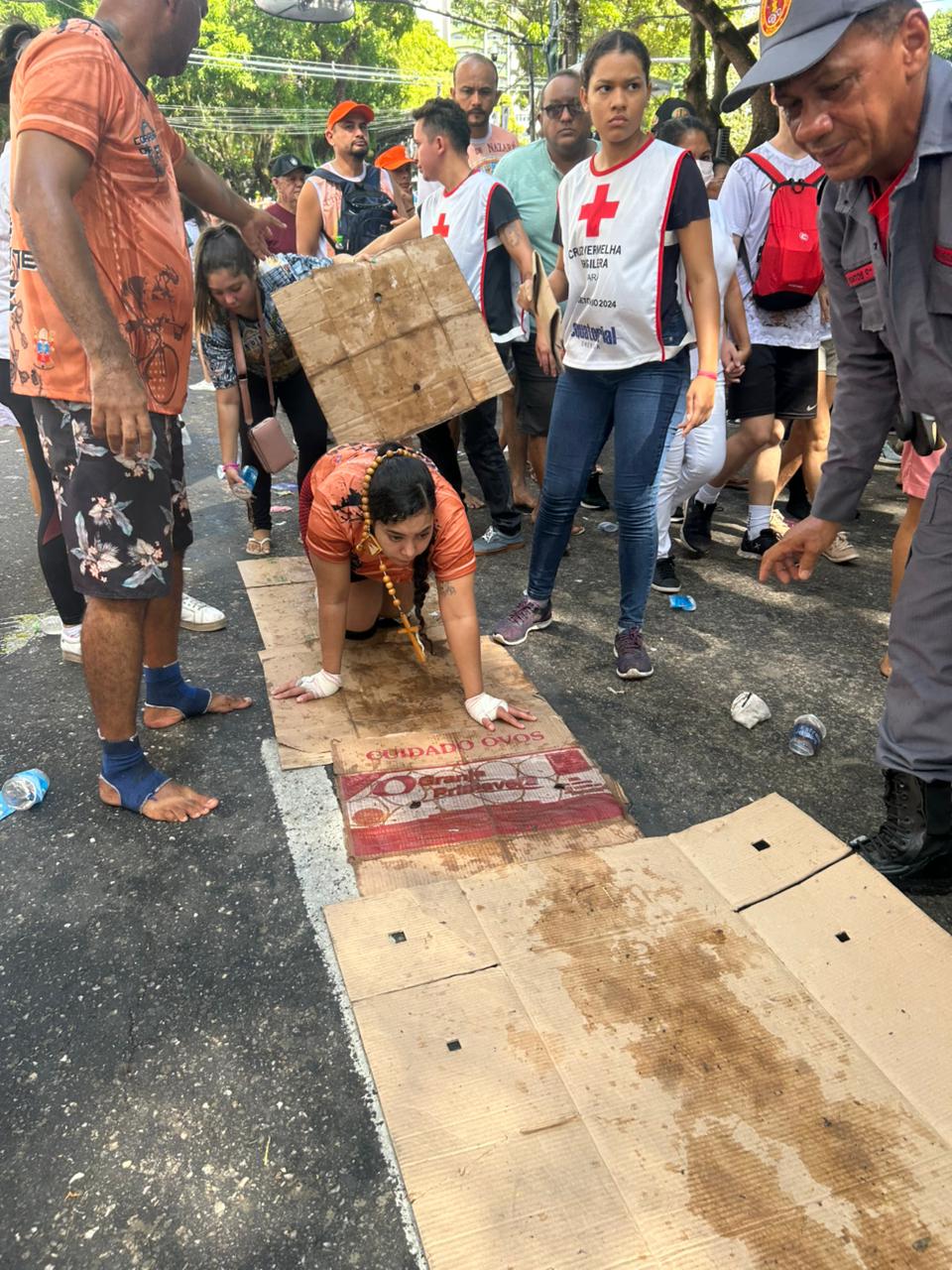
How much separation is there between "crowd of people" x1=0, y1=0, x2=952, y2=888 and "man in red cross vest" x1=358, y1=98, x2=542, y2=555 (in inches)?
0.6

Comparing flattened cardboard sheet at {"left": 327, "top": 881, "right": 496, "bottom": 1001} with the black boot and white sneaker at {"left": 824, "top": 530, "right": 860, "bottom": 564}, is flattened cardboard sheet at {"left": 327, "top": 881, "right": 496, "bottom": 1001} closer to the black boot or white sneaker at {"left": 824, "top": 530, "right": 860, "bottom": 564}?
the black boot

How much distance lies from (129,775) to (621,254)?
2084mm

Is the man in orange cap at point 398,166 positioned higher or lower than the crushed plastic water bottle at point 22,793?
higher

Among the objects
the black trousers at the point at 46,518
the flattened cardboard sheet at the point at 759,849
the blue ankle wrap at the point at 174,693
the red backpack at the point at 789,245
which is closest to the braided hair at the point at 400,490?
the blue ankle wrap at the point at 174,693

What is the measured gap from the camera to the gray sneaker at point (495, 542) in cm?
405

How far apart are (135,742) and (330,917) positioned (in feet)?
2.63

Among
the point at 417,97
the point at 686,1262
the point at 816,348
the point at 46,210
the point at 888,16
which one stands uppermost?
the point at 417,97

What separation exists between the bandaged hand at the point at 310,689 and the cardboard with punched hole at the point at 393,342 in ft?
3.27

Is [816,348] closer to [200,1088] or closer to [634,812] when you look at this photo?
[634,812]

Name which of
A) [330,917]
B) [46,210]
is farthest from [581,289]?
[330,917]

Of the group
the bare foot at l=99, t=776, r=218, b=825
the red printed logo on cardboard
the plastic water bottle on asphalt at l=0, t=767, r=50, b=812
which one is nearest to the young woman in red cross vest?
the red printed logo on cardboard

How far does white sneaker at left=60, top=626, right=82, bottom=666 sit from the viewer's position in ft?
9.86

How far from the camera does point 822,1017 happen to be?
159 cm

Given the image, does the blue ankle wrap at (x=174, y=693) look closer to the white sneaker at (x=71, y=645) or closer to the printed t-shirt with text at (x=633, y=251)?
the white sneaker at (x=71, y=645)
